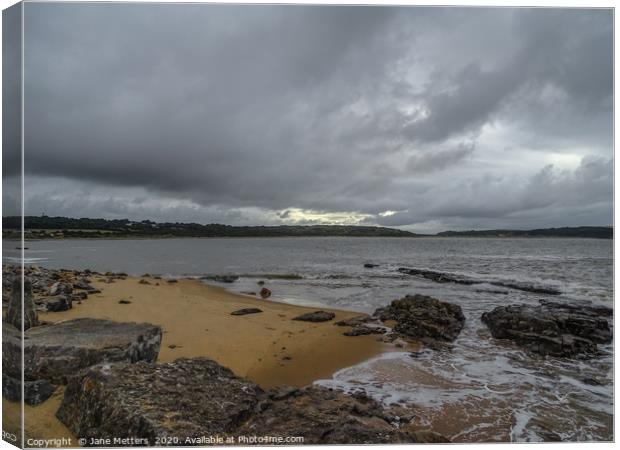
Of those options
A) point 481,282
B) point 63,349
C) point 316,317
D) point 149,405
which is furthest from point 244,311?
point 481,282

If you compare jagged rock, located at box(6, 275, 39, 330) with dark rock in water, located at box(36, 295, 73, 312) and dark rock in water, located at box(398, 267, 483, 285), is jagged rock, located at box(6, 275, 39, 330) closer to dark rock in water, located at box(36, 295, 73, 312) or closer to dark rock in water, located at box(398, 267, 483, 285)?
dark rock in water, located at box(36, 295, 73, 312)

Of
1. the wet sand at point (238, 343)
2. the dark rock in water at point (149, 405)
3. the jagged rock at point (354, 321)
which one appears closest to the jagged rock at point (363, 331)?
the wet sand at point (238, 343)

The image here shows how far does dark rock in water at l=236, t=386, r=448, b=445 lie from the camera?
3.62 metres

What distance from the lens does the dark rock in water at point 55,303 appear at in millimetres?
6336

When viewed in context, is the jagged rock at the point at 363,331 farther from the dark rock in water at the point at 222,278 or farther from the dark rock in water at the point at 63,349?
the dark rock in water at the point at 222,278

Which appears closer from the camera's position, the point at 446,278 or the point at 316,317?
the point at 316,317

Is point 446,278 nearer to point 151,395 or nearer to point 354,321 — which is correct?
point 354,321

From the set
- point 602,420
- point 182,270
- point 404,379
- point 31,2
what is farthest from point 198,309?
point 182,270

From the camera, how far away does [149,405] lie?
3.40m

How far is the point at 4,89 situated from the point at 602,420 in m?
8.27

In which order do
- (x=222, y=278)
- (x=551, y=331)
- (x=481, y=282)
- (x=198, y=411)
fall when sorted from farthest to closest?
(x=222, y=278) < (x=481, y=282) < (x=551, y=331) < (x=198, y=411)

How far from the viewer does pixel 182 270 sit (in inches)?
885

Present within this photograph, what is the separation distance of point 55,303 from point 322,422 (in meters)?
5.84

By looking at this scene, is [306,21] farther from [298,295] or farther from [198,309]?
[298,295]
